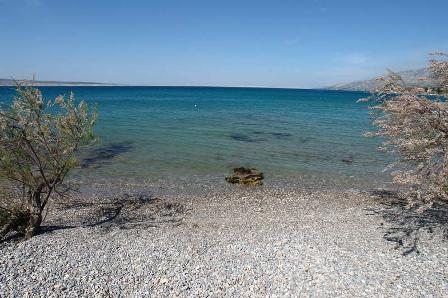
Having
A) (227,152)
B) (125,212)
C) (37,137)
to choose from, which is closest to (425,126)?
(125,212)

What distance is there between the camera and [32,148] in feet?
35.7

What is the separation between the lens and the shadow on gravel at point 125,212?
11.9 meters

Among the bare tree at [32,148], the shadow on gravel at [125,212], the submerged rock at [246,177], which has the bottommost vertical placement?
the shadow on gravel at [125,212]

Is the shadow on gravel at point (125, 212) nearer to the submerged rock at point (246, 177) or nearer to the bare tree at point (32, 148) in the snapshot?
A: the bare tree at point (32, 148)

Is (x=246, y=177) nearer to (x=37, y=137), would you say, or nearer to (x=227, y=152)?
(x=227, y=152)

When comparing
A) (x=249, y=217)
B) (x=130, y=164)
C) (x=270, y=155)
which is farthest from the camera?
(x=270, y=155)

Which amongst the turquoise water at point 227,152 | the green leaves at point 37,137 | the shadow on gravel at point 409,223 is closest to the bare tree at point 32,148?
the green leaves at point 37,137

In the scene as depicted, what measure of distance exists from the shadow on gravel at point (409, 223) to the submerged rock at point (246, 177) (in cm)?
563

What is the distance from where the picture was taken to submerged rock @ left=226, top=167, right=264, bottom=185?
17859 millimetres

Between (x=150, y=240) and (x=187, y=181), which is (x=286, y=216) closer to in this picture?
(x=150, y=240)

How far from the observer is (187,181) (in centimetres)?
1811

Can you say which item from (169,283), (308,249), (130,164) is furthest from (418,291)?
(130,164)

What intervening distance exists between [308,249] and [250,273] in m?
2.04

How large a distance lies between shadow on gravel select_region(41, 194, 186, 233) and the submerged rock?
4167 millimetres
